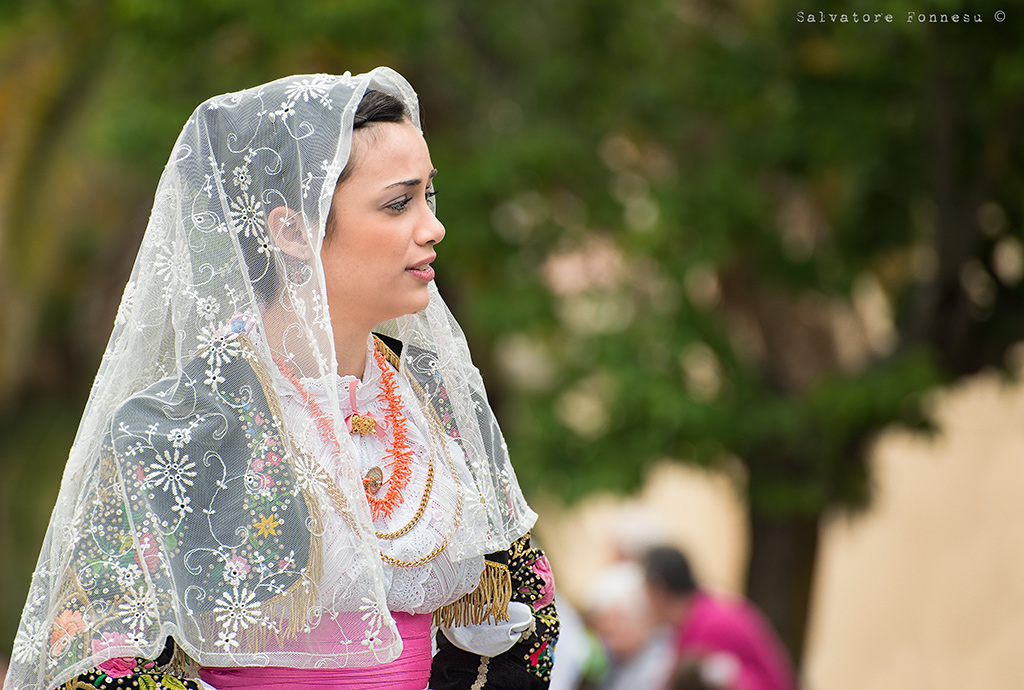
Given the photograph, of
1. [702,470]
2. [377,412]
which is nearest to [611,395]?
[702,470]

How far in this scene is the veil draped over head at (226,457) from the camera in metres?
1.53

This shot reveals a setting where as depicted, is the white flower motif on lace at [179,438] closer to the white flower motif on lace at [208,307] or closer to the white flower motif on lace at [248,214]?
the white flower motif on lace at [208,307]

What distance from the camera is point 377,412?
1.77 meters

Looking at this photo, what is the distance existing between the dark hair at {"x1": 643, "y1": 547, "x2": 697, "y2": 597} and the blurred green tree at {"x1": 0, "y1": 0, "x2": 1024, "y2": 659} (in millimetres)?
388

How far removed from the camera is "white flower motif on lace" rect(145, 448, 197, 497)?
1.55 meters

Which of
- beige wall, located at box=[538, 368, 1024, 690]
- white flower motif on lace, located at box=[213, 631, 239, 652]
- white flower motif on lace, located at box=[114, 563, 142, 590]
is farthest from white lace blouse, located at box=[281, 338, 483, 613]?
beige wall, located at box=[538, 368, 1024, 690]

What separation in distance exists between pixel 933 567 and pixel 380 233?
8.24m

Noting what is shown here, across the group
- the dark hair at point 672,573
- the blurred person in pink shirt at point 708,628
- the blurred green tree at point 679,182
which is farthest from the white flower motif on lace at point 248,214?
the dark hair at point 672,573

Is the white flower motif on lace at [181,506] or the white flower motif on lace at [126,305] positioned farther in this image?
the white flower motif on lace at [126,305]

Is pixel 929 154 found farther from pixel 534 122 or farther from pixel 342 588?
pixel 342 588

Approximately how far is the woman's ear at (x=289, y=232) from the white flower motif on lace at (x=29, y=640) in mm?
588

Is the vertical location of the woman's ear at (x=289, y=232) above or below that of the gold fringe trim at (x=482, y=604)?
above

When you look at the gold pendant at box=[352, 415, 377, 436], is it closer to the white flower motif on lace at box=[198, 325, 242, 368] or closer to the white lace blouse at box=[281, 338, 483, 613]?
the white lace blouse at box=[281, 338, 483, 613]

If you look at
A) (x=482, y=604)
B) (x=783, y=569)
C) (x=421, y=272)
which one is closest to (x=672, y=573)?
(x=783, y=569)
